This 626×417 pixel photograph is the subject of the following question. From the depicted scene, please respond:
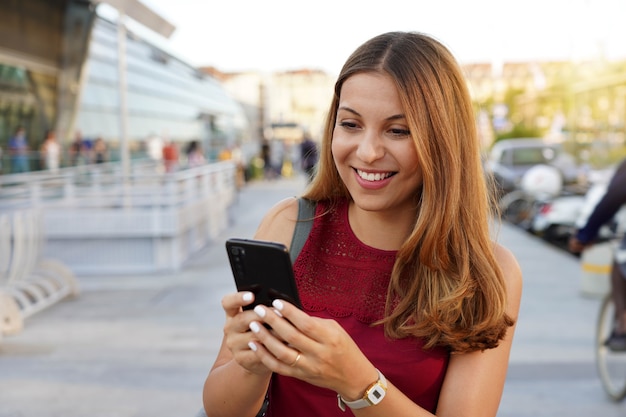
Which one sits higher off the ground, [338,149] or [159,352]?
[338,149]

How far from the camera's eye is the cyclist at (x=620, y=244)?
158 inches

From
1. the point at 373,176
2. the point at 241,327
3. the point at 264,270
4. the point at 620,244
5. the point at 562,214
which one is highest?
the point at 373,176

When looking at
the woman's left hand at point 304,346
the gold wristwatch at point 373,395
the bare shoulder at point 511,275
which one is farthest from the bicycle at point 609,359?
the woman's left hand at point 304,346

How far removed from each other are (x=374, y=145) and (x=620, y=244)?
124 inches

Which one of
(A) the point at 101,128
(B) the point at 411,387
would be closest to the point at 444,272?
(B) the point at 411,387

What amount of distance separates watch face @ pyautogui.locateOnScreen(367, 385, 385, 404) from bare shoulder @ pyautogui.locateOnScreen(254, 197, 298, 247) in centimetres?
49

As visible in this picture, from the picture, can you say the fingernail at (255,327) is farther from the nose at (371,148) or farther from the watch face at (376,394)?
the nose at (371,148)

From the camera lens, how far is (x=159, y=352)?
19.2 feet

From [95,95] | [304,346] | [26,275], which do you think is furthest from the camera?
[95,95]

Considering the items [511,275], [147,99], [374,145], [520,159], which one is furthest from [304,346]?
[147,99]

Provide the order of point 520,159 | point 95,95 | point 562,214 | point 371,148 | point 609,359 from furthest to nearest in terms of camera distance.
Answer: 1. point 95,95
2. point 520,159
3. point 562,214
4. point 609,359
5. point 371,148

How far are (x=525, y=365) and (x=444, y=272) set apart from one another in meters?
4.08

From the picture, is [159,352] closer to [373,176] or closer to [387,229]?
[387,229]

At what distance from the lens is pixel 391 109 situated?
1680mm
